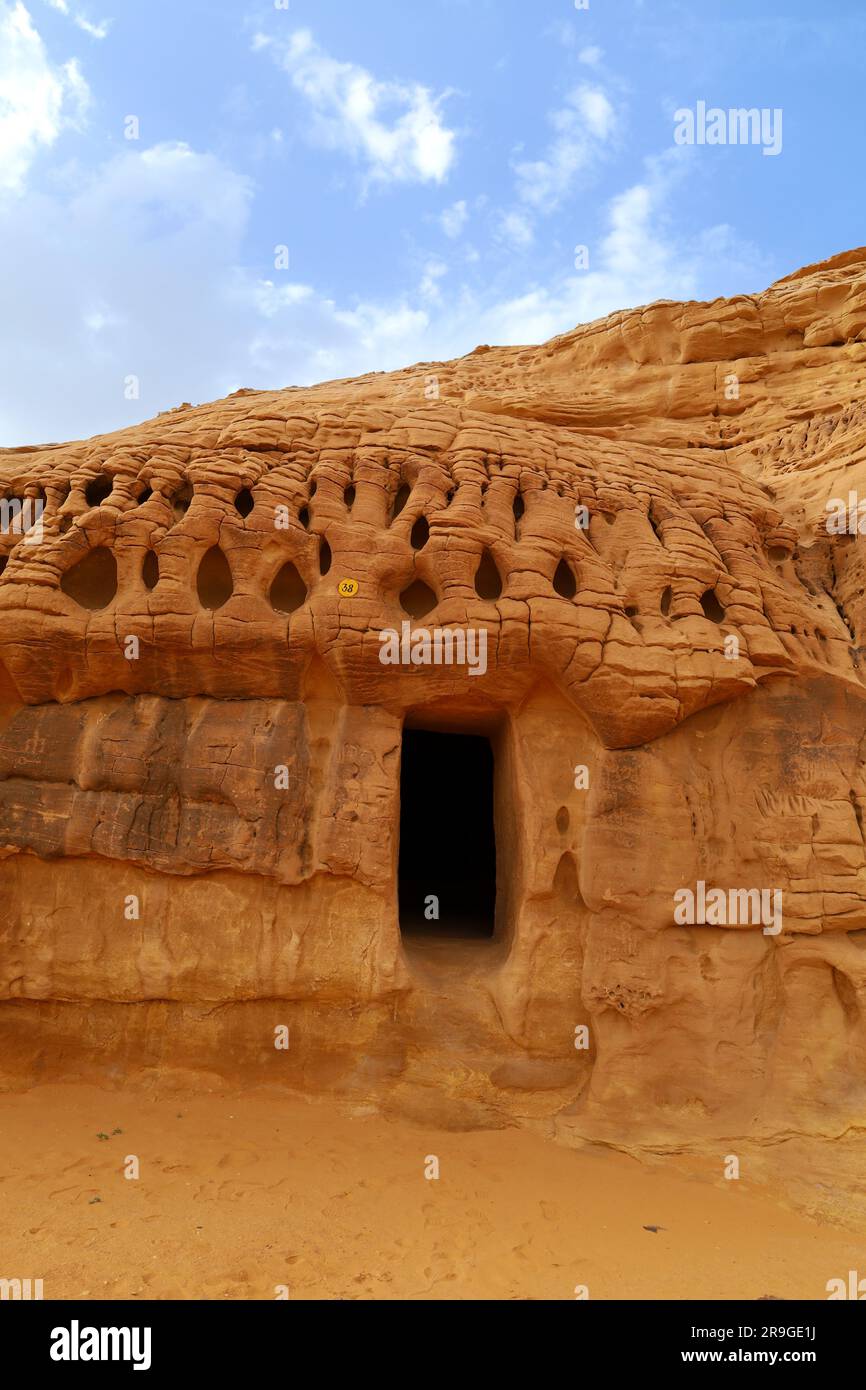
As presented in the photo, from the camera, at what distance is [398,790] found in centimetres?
683

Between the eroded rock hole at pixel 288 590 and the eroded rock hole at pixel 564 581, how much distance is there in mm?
2325

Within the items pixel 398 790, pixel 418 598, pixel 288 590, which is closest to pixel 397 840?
pixel 398 790

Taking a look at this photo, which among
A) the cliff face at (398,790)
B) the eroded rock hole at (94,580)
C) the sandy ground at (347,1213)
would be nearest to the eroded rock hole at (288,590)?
the cliff face at (398,790)

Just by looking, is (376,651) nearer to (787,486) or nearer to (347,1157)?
(347,1157)

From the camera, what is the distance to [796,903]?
21.8ft

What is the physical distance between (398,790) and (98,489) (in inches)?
158

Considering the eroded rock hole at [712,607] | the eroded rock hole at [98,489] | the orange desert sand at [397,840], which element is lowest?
the orange desert sand at [397,840]

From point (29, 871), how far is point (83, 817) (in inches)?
26.9

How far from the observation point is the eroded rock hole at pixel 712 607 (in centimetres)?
744

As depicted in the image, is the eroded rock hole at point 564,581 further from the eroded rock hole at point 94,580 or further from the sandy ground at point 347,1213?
the sandy ground at point 347,1213

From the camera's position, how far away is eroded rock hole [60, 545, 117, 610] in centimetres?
710

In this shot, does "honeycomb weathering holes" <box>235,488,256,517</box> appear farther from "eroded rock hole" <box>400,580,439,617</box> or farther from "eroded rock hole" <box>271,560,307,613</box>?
"eroded rock hole" <box>400,580,439,617</box>

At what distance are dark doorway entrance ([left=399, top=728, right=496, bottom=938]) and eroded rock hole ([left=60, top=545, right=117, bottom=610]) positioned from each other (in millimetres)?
4933

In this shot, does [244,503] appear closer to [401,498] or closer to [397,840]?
[401,498]
